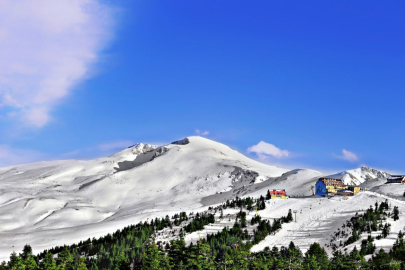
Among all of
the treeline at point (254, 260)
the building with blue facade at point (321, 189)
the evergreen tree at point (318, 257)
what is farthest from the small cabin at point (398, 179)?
the evergreen tree at point (318, 257)

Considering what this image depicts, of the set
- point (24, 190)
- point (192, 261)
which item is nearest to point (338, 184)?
point (192, 261)

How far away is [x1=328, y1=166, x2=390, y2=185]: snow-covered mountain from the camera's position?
15600 cm

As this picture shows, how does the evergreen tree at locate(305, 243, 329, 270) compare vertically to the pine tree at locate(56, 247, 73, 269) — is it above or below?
below

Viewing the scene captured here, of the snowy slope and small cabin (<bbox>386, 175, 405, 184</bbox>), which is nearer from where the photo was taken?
the snowy slope

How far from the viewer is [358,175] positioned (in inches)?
6658

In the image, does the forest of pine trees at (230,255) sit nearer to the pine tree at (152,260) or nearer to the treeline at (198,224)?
the pine tree at (152,260)

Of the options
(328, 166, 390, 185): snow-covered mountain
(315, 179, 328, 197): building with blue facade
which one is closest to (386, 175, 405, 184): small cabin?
(315, 179, 328, 197): building with blue facade

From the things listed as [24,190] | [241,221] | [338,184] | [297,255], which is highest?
[24,190]

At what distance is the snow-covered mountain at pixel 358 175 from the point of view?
512 ft

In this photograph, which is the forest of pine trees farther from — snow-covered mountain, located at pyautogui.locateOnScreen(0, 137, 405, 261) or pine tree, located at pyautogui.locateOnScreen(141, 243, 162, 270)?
snow-covered mountain, located at pyautogui.locateOnScreen(0, 137, 405, 261)

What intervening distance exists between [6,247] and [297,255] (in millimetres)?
63735

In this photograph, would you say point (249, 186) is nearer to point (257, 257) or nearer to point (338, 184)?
point (338, 184)

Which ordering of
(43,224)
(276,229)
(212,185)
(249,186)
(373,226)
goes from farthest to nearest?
1. (212,185)
2. (249,186)
3. (43,224)
4. (276,229)
5. (373,226)

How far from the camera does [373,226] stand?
66.4 m
